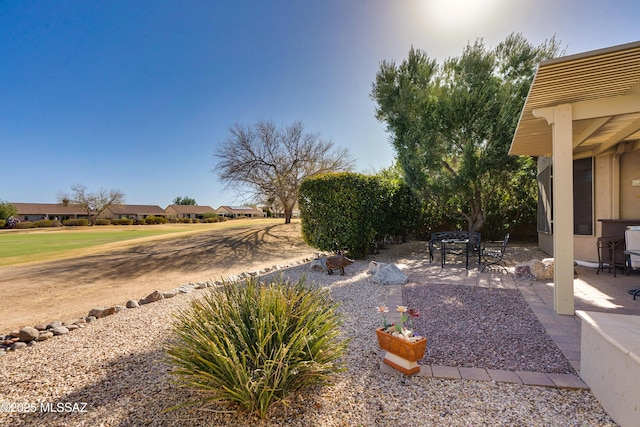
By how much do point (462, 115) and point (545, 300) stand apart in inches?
274

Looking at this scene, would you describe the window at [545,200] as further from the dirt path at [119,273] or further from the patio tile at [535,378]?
the dirt path at [119,273]

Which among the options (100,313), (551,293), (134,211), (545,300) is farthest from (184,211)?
(545,300)

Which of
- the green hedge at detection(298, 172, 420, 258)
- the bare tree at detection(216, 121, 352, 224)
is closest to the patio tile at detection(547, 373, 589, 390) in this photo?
the green hedge at detection(298, 172, 420, 258)

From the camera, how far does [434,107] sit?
31.9 feet

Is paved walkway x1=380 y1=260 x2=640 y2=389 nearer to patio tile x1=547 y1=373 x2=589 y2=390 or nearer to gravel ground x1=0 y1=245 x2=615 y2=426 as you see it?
patio tile x1=547 y1=373 x2=589 y2=390

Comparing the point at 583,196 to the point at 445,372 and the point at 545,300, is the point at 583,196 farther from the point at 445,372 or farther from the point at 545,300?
the point at 445,372

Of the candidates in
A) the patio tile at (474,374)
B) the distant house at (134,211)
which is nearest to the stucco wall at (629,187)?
the patio tile at (474,374)

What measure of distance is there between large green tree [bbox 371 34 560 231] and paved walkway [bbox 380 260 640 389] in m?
3.93

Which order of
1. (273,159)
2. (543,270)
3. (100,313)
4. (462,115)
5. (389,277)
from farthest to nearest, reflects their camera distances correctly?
(273,159), (462,115), (389,277), (543,270), (100,313)

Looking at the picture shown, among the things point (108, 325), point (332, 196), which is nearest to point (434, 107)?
point (332, 196)

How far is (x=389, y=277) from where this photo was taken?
563 cm

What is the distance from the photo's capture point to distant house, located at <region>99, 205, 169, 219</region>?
55.6 meters

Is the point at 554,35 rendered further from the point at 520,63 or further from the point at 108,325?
the point at 108,325

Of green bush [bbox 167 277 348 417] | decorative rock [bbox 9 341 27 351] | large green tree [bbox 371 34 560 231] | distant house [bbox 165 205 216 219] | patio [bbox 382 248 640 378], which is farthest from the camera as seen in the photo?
distant house [bbox 165 205 216 219]
